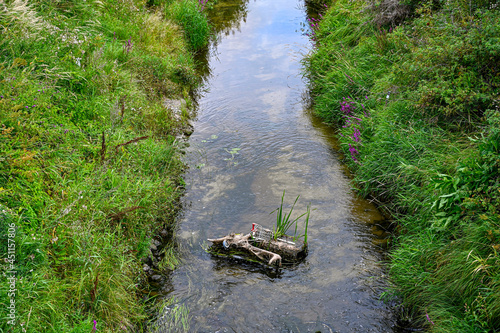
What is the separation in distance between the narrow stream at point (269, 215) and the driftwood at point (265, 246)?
17 centimetres

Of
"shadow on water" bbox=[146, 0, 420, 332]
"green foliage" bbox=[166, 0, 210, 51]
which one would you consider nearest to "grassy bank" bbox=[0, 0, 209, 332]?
"shadow on water" bbox=[146, 0, 420, 332]

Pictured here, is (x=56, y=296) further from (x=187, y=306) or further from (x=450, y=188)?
(x=450, y=188)

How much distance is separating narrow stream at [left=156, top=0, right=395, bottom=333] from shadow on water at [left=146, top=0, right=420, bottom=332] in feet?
0.05

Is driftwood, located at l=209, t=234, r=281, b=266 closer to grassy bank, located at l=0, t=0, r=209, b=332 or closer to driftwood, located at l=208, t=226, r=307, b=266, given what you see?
driftwood, located at l=208, t=226, r=307, b=266

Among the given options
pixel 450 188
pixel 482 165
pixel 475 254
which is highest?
pixel 482 165

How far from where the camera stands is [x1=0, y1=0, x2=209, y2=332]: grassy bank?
343 cm

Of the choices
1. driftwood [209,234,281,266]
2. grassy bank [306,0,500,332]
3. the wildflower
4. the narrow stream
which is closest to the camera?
grassy bank [306,0,500,332]

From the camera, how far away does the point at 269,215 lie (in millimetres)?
5840

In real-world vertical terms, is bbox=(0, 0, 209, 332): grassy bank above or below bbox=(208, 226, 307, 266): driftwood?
above

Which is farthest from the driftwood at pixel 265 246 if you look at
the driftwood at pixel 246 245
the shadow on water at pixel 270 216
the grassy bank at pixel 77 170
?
the grassy bank at pixel 77 170

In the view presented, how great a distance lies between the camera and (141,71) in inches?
328

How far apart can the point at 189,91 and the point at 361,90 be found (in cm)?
470

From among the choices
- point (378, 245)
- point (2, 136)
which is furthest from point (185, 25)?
point (378, 245)

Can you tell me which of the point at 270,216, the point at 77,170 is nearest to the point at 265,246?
the point at 270,216
